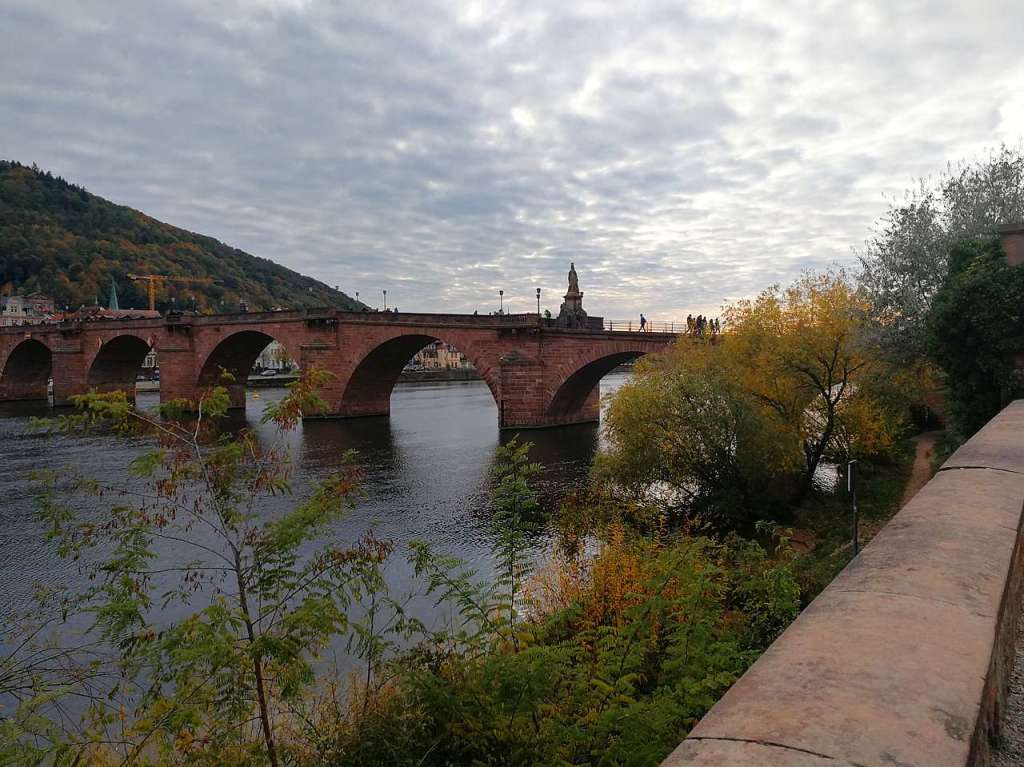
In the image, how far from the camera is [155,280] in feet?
385

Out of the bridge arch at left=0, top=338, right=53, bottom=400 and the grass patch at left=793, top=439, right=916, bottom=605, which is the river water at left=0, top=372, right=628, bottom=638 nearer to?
the grass patch at left=793, top=439, right=916, bottom=605

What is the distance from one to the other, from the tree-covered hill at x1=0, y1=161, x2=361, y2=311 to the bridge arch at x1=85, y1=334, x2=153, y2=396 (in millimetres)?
36731

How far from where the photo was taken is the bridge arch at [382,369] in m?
37.6

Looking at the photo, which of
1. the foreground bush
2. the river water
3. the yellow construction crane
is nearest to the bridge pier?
the river water

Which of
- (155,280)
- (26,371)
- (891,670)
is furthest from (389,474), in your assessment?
(155,280)

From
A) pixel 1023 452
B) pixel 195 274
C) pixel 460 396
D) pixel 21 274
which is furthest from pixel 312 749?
pixel 195 274

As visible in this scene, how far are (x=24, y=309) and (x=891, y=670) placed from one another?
414ft

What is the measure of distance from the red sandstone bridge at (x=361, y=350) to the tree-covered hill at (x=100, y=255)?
132ft

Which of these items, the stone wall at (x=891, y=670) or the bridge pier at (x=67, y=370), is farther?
the bridge pier at (x=67, y=370)

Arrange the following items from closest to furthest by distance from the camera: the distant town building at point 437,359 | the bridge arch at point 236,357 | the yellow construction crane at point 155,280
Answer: the bridge arch at point 236,357 < the yellow construction crane at point 155,280 < the distant town building at point 437,359

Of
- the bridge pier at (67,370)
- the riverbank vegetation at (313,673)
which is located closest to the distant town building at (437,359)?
the bridge pier at (67,370)

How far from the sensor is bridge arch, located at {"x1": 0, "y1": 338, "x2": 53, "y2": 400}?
6272cm

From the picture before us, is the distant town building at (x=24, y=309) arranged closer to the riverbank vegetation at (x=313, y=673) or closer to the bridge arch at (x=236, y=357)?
the bridge arch at (x=236, y=357)

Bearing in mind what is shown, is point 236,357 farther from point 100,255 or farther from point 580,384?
point 100,255
